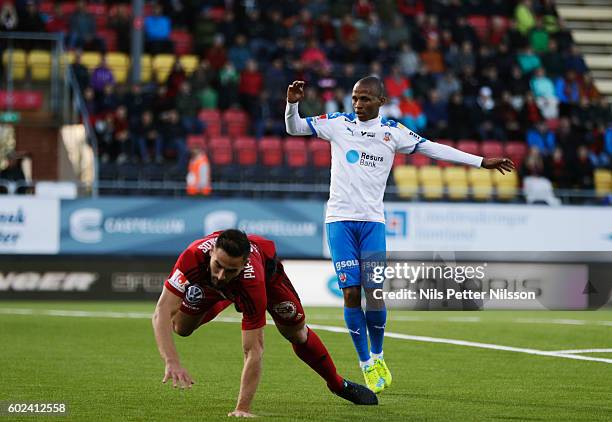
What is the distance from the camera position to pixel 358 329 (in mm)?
9438

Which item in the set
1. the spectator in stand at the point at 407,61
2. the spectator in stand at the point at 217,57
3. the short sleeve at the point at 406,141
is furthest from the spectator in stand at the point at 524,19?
the short sleeve at the point at 406,141

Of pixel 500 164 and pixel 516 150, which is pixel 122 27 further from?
pixel 500 164

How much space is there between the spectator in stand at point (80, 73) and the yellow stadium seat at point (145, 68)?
2036mm

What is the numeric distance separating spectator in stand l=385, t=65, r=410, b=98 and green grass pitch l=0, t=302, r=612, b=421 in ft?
38.5

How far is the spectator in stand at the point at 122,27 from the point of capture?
2767 centimetres

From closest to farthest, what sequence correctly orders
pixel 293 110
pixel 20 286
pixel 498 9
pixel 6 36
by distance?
1. pixel 293 110
2. pixel 20 286
3. pixel 6 36
4. pixel 498 9

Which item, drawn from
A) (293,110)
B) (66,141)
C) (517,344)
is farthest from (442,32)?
(293,110)

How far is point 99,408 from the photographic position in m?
7.85

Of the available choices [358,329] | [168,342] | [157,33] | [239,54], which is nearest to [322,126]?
[358,329]

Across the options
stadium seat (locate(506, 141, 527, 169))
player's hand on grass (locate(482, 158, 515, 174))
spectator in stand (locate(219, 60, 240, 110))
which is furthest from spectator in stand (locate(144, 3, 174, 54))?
player's hand on grass (locate(482, 158, 515, 174))

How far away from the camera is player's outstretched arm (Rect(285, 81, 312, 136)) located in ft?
28.9

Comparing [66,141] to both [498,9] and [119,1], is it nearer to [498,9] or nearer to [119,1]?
[119,1]

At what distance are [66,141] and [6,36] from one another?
8.01ft

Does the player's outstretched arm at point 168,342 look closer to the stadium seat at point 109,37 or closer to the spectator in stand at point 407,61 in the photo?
the stadium seat at point 109,37
